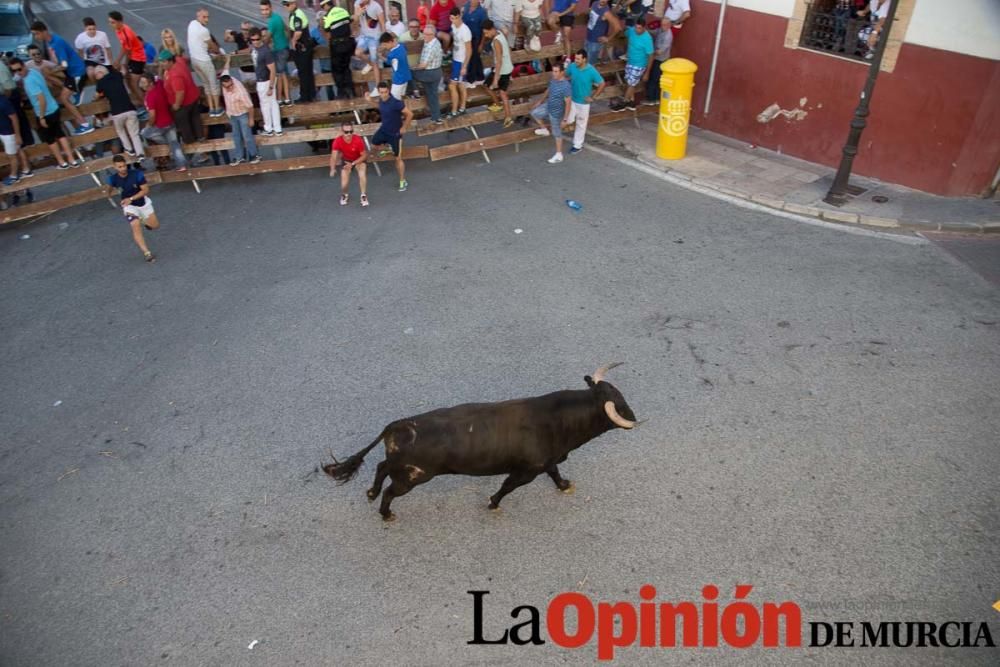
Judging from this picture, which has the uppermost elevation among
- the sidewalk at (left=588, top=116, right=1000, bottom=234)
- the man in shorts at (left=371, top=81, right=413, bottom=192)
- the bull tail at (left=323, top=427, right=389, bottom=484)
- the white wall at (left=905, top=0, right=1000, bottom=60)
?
the white wall at (left=905, top=0, right=1000, bottom=60)

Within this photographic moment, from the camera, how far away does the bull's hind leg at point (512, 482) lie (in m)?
5.76

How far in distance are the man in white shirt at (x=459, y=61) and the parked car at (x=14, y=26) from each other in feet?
45.1

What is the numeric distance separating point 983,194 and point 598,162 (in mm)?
5795

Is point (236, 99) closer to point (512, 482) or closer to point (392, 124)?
point (392, 124)

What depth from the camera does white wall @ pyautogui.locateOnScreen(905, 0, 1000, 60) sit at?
9336 mm

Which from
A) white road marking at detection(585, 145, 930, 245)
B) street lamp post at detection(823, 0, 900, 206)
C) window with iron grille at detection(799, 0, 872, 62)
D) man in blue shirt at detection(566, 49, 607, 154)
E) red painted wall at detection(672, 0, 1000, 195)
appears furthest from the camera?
man in blue shirt at detection(566, 49, 607, 154)

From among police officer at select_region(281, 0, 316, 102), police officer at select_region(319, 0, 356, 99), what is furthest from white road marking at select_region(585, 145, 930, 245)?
police officer at select_region(281, 0, 316, 102)

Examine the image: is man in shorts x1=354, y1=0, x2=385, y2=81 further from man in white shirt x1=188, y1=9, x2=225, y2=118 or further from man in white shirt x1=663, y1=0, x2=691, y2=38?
man in white shirt x1=663, y1=0, x2=691, y2=38

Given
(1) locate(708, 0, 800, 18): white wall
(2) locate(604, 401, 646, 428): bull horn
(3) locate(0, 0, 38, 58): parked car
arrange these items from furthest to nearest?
(3) locate(0, 0, 38, 58): parked car → (1) locate(708, 0, 800, 18): white wall → (2) locate(604, 401, 646, 428): bull horn

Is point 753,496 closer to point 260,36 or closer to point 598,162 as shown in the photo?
point 598,162

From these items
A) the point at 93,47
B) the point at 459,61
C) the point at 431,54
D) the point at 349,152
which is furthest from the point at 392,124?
the point at 93,47

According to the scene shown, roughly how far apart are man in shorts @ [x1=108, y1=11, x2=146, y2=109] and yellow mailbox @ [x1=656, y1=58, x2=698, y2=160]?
919cm

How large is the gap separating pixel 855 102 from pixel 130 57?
13105mm

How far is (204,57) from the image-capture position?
12.2 metres
